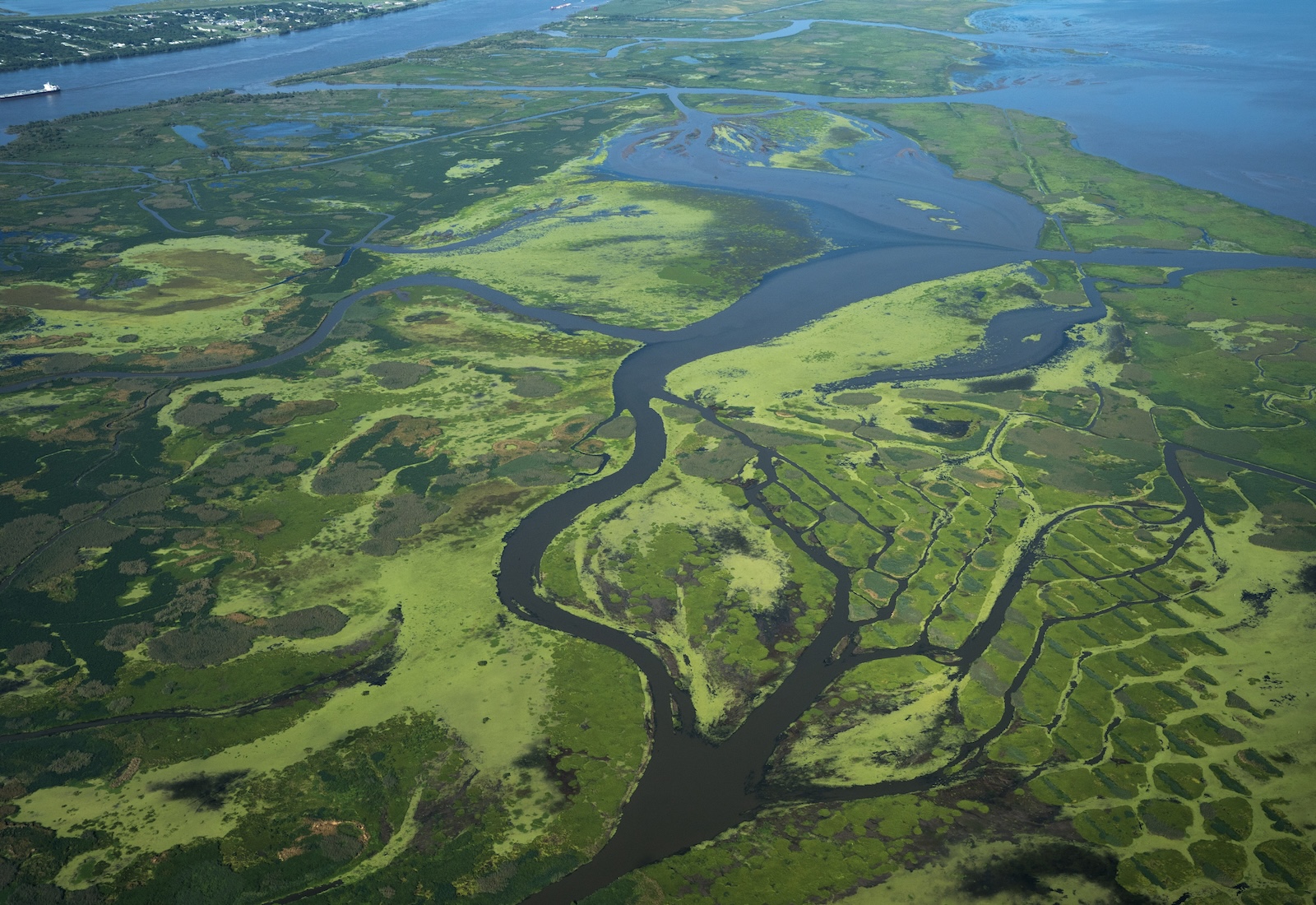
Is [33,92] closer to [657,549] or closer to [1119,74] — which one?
[657,549]

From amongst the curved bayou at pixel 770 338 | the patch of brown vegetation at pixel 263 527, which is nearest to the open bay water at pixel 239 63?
the curved bayou at pixel 770 338

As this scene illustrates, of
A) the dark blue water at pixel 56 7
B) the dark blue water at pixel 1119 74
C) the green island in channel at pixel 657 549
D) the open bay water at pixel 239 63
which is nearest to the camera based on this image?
the green island in channel at pixel 657 549

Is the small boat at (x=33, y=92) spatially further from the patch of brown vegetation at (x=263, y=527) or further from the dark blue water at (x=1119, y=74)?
the patch of brown vegetation at (x=263, y=527)

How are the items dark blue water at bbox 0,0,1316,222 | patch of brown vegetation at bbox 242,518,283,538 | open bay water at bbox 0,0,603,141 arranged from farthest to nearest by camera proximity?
1. open bay water at bbox 0,0,603,141
2. dark blue water at bbox 0,0,1316,222
3. patch of brown vegetation at bbox 242,518,283,538

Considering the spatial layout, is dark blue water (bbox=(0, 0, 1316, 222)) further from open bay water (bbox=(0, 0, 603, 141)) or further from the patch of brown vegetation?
the patch of brown vegetation

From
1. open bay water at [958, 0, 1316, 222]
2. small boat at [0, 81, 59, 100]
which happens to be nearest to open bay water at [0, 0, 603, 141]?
small boat at [0, 81, 59, 100]

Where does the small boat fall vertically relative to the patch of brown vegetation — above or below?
above

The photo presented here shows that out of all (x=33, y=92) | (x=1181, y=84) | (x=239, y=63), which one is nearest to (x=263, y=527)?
(x=33, y=92)
